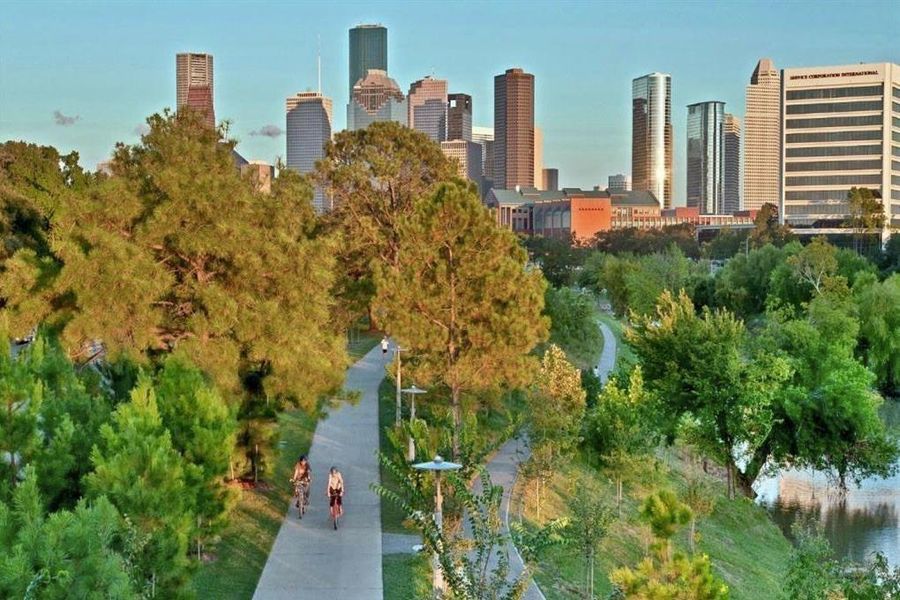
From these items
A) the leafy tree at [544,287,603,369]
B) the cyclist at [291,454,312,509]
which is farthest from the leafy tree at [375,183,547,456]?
the leafy tree at [544,287,603,369]

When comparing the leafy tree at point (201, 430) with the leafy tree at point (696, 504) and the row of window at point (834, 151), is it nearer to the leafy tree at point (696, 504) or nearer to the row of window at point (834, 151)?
the leafy tree at point (696, 504)

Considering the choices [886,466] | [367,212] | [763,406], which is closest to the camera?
[763,406]

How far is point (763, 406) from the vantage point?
113ft

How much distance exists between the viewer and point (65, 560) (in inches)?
413

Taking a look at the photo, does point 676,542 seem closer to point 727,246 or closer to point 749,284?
point 749,284

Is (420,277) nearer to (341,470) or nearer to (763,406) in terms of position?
(341,470)

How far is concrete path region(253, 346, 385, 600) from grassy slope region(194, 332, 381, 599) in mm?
243

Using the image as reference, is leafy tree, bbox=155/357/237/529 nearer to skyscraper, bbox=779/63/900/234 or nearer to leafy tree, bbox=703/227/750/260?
leafy tree, bbox=703/227/750/260

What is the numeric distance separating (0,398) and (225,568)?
241 inches

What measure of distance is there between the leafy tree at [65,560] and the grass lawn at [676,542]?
446 inches

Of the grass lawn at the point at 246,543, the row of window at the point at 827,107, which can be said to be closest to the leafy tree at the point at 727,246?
the row of window at the point at 827,107

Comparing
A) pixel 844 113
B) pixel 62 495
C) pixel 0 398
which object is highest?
pixel 844 113

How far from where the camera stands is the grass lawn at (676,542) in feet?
75.4

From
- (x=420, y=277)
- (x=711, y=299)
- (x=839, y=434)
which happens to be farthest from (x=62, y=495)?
(x=711, y=299)
